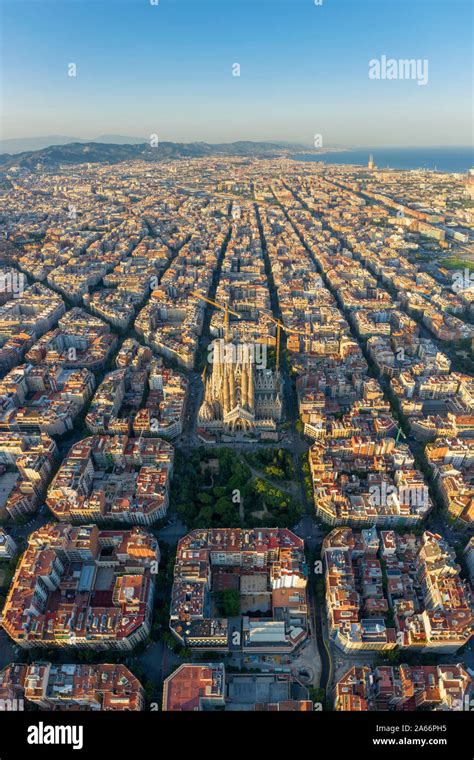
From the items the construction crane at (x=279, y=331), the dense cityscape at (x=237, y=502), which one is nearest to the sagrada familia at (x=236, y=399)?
the dense cityscape at (x=237, y=502)

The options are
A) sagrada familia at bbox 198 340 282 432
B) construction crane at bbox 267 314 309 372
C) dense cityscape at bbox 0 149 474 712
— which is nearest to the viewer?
dense cityscape at bbox 0 149 474 712

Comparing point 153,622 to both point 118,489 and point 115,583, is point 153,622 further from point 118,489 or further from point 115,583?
point 118,489

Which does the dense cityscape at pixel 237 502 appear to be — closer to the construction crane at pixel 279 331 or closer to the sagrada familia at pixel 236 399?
the sagrada familia at pixel 236 399

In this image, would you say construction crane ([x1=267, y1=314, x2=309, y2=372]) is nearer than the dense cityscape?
No

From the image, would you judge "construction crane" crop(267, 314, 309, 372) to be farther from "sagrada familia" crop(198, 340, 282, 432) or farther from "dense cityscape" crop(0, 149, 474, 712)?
"sagrada familia" crop(198, 340, 282, 432)

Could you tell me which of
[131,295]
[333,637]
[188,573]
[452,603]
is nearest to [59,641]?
[188,573]

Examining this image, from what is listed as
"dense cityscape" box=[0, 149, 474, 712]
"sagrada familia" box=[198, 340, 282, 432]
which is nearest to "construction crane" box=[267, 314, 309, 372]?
"dense cityscape" box=[0, 149, 474, 712]

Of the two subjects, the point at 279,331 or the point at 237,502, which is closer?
the point at 237,502

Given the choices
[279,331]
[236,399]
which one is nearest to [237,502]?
[236,399]

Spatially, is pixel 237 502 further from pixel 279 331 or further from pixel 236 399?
pixel 279 331
